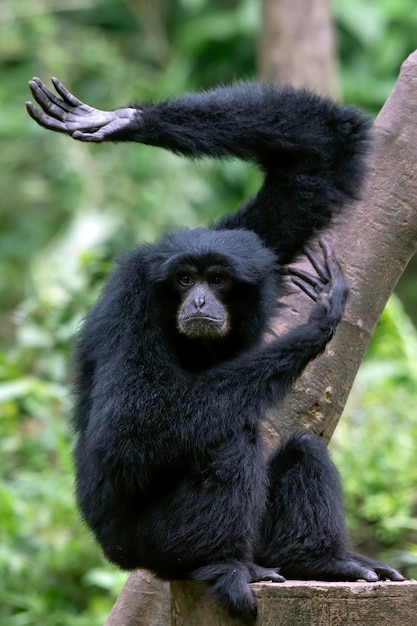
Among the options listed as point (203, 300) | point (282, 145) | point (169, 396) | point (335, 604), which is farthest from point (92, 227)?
point (335, 604)

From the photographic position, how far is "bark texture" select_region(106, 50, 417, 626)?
4516 mm

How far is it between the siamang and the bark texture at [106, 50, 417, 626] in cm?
35

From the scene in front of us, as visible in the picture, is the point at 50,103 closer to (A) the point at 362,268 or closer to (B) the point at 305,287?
(B) the point at 305,287

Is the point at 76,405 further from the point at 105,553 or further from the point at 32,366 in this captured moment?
the point at 32,366

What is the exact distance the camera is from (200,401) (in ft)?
12.7

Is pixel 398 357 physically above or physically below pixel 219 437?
above

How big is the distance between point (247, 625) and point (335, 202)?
A: 6.84 feet

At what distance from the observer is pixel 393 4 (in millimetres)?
11703

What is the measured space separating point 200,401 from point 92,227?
6000 mm

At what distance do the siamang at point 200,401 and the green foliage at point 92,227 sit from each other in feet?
5.34

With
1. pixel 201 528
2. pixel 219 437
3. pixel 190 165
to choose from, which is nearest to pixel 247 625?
pixel 201 528

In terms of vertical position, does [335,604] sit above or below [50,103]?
below

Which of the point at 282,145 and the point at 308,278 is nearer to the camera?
the point at 308,278

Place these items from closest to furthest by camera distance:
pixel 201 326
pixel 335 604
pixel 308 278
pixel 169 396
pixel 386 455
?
pixel 335 604, pixel 169 396, pixel 201 326, pixel 308 278, pixel 386 455
